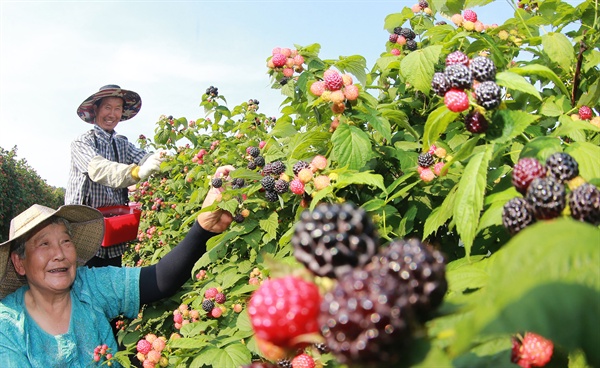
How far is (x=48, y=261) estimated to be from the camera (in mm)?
2717

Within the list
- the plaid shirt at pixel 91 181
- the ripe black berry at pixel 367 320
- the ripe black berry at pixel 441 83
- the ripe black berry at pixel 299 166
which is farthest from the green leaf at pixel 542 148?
the plaid shirt at pixel 91 181

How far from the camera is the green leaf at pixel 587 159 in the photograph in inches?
41.3

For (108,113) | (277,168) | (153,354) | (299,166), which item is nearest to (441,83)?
(299,166)

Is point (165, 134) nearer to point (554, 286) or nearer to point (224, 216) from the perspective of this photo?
point (224, 216)

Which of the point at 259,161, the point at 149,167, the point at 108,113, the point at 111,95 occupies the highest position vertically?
the point at 111,95

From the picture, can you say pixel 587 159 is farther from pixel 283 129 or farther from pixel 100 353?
pixel 100 353

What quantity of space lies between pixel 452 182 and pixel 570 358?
83cm

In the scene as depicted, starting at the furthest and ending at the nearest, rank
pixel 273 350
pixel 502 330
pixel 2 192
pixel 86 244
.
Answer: pixel 2 192, pixel 86 244, pixel 273 350, pixel 502 330

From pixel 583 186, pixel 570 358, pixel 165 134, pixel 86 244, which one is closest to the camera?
pixel 583 186

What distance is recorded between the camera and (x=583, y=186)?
2.41 ft

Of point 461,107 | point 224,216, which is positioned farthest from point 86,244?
point 461,107

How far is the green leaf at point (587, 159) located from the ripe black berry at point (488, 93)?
7.8 inches

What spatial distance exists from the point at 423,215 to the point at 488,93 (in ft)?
2.48

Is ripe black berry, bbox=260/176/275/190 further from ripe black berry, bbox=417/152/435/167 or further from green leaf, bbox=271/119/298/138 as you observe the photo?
ripe black berry, bbox=417/152/435/167
